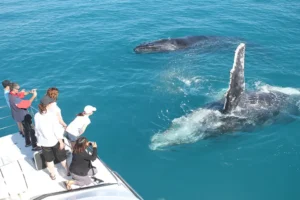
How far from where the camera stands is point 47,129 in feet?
35.1

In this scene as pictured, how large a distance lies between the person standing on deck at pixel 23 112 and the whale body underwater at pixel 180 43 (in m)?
16.7

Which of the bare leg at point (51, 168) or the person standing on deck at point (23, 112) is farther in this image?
the person standing on deck at point (23, 112)

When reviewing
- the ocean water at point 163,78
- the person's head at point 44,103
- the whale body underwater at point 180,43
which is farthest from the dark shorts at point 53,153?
the whale body underwater at point 180,43

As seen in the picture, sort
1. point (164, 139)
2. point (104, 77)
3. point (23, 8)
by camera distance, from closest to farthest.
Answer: point (164, 139) → point (104, 77) → point (23, 8)

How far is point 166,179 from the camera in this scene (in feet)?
51.3

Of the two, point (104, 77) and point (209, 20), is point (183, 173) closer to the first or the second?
point (104, 77)

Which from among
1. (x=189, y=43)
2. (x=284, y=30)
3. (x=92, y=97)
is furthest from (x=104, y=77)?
(x=284, y=30)

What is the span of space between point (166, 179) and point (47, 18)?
28714mm

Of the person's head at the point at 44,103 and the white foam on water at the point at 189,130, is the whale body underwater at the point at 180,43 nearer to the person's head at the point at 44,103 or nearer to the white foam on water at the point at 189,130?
the white foam on water at the point at 189,130

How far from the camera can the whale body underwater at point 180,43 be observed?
28.6 m

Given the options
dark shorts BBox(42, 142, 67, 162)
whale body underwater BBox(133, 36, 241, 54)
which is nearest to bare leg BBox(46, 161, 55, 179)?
dark shorts BBox(42, 142, 67, 162)

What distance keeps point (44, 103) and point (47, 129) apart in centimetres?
89

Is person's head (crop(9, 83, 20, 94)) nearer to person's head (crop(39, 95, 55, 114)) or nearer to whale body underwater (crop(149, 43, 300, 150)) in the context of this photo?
person's head (crop(39, 95, 55, 114))

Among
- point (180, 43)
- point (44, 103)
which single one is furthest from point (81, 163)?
point (180, 43)
